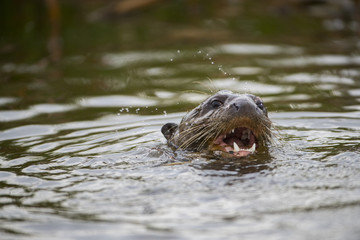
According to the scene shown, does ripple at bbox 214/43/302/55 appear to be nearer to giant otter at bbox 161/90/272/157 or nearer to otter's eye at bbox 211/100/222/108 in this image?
giant otter at bbox 161/90/272/157

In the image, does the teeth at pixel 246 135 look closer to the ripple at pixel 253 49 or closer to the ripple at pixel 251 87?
the ripple at pixel 251 87

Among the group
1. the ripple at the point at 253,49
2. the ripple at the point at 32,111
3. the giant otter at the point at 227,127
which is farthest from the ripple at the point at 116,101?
the ripple at the point at 253,49

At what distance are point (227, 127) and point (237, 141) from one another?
39cm

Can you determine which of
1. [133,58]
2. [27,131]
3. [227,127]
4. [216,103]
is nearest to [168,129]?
[216,103]

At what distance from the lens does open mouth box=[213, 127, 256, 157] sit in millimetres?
6547

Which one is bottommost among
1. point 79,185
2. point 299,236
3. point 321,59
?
point 299,236

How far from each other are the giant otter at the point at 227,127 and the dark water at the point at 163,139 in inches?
8.3

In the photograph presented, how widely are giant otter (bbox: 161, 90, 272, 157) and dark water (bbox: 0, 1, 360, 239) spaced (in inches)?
8.3

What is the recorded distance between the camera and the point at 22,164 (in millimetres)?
6980

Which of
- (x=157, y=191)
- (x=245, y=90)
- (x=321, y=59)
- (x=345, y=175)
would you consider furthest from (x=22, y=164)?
(x=321, y=59)

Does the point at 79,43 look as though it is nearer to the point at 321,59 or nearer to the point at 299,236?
the point at 321,59

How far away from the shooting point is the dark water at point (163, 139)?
4.93 metres

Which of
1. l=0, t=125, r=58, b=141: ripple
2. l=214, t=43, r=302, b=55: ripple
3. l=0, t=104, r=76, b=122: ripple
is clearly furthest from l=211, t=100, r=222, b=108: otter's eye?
l=214, t=43, r=302, b=55: ripple

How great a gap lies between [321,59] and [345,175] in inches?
300
